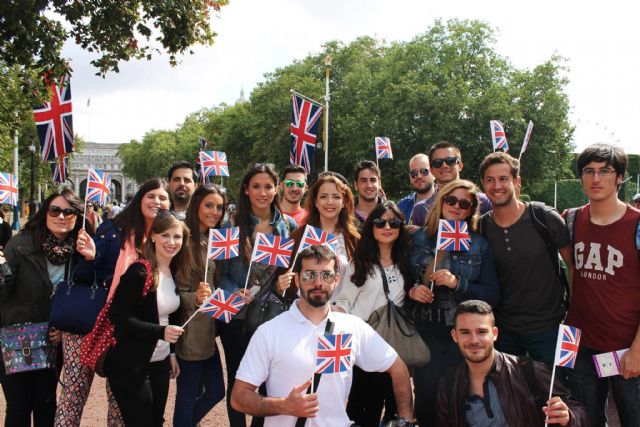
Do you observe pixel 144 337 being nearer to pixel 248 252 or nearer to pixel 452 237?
pixel 248 252

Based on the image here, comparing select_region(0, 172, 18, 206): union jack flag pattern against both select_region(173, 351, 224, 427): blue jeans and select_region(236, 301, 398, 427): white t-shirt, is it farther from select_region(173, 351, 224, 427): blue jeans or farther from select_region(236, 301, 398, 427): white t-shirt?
select_region(236, 301, 398, 427): white t-shirt

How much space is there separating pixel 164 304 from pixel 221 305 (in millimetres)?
393

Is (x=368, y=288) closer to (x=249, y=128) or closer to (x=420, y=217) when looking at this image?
(x=420, y=217)

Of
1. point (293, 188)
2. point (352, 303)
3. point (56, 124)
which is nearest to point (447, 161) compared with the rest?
point (293, 188)

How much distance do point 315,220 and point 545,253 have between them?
71.1 inches

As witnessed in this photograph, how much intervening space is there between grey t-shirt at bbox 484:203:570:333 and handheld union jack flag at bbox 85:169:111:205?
3.51 metres

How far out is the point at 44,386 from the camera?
171 inches

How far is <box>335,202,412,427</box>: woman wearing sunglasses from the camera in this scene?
4211mm

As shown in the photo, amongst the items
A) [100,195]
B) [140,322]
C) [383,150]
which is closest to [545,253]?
[140,322]

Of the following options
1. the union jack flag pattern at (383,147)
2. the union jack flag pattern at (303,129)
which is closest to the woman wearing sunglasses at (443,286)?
the union jack flag pattern at (383,147)

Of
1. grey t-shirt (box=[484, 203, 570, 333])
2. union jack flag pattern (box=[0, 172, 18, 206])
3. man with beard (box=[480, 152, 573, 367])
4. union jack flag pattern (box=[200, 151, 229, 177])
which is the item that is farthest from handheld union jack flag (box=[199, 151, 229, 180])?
Result: grey t-shirt (box=[484, 203, 570, 333])

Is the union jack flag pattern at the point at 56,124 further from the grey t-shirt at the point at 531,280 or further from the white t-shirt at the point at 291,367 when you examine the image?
the grey t-shirt at the point at 531,280

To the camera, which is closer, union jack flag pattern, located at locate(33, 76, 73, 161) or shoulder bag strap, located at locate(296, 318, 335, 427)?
shoulder bag strap, located at locate(296, 318, 335, 427)

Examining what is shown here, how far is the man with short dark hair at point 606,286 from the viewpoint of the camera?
372 cm
